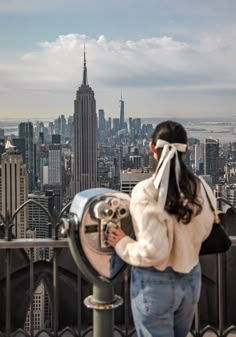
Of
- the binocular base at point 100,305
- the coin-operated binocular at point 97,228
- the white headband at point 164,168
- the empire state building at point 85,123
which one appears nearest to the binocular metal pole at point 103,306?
the binocular base at point 100,305

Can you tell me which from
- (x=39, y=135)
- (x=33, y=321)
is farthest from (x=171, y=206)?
(x=39, y=135)

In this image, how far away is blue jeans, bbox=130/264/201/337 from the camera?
2703mm

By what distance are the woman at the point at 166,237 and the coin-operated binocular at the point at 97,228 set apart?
0.07m

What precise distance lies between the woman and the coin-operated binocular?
0.07m

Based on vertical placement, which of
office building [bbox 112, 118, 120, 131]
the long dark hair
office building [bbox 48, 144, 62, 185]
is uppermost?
office building [bbox 112, 118, 120, 131]

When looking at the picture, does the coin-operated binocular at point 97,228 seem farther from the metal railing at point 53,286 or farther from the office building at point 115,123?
the office building at point 115,123

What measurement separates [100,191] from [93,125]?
70349mm

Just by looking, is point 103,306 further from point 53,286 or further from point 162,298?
point 53,286

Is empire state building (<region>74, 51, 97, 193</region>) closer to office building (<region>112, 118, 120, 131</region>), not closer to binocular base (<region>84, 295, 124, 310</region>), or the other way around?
office building (<region>112, 118, 120, 131</region>)

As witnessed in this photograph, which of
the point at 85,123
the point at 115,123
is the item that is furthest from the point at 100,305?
the point at 85,123

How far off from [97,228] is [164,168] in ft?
1.69

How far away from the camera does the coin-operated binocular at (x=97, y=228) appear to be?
110 inches

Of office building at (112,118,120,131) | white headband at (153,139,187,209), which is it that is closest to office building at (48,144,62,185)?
office building at (112,118,120,131)

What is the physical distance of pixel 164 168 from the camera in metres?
2.67
